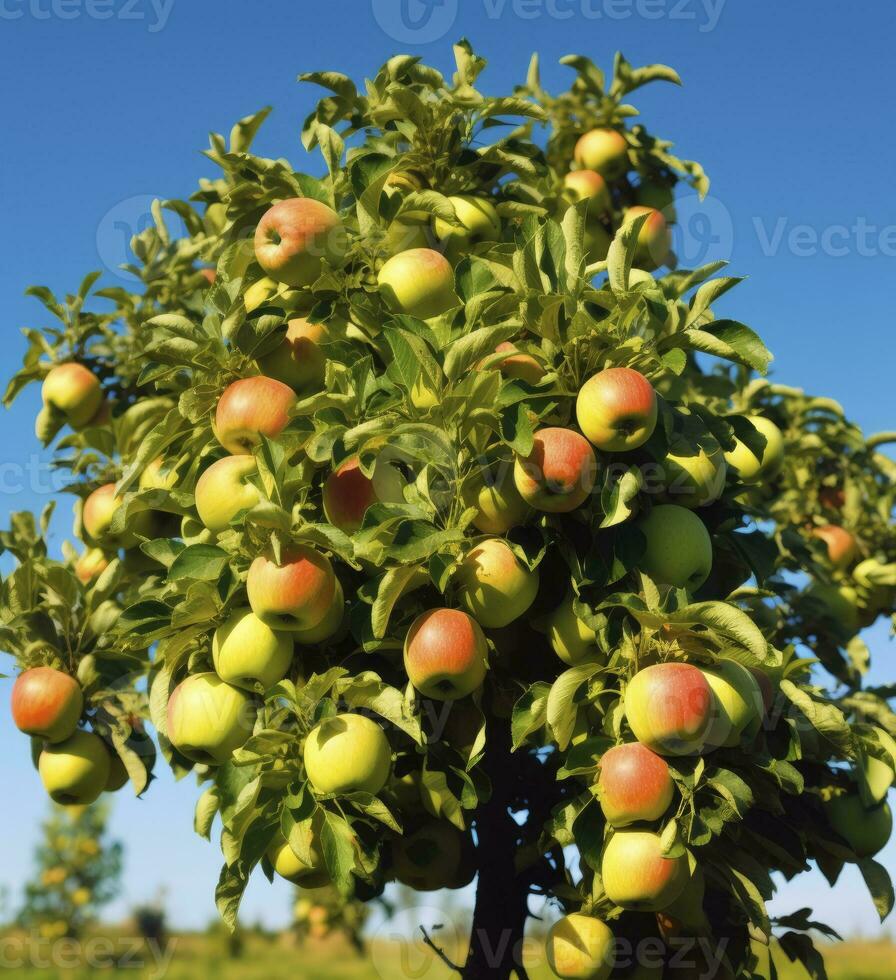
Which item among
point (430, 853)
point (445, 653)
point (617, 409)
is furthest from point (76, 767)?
point (617, 409)

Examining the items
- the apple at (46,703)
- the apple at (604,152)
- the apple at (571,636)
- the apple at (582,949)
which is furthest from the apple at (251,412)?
the apple at (604,152)

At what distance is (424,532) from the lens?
386 cm

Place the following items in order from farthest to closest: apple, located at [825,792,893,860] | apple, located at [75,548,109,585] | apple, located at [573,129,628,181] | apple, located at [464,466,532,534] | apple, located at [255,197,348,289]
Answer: apple, located at [573,129,628,181]
apple, located at [75,548,109,585]
apple, located at [825,792,893,860]
apple, located at [255,197,348,289]
apple, located at [464,466,532,534]

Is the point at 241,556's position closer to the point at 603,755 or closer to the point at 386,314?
the point at 386,314

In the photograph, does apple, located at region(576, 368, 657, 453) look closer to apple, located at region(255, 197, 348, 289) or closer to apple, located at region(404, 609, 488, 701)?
apple, located at region(404, 609, 488, 701)

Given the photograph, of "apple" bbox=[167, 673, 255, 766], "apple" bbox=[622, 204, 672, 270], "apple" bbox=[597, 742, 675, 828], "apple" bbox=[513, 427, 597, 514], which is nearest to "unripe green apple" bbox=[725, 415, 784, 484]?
"apple" bbox=[622, 204, 672, 270]

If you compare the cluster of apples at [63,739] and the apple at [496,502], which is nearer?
the apple at [496,502]

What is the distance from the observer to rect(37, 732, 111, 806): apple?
17.6 ft

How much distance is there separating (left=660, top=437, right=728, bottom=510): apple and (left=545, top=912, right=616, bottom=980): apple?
1810mm

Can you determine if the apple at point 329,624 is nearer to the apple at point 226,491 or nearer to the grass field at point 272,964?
the apple at point 226,491

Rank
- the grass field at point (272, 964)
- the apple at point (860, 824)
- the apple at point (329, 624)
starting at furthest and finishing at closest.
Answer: the grass field at point (272, 964) → the apple at point (860, 824) → the apple at point (329, 624)

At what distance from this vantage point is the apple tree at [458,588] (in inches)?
155

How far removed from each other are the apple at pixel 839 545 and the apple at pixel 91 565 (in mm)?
4615

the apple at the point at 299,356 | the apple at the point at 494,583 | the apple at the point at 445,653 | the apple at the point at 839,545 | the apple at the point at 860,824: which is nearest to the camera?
the apple at the point at 445,653
